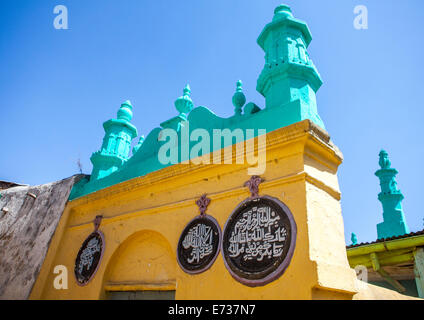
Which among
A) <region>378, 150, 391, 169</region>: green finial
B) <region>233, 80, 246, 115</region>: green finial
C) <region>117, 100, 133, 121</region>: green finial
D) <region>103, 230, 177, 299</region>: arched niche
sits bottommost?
<region>103, 230, 177, 299</region>: arched niche

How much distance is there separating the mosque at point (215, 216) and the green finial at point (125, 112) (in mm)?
250

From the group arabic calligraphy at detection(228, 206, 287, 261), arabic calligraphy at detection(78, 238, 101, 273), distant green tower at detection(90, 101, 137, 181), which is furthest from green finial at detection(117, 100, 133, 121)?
arabic calligraphy at detection(228, 206, 287, 261)

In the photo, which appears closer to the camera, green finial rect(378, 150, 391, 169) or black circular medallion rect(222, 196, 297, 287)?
black circular medallion rect(222, 196, 297, 287)

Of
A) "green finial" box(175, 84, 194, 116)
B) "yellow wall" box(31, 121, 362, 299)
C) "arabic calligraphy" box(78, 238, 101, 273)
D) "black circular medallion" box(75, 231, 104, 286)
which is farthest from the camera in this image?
"green finial" box(175, 84, 194, 116)

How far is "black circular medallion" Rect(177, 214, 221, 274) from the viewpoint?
3.22 m

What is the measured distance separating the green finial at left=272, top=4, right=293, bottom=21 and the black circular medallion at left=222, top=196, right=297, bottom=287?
273 centimetres

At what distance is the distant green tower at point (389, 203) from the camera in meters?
10.1

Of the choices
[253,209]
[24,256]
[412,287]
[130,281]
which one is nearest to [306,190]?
[253,209]

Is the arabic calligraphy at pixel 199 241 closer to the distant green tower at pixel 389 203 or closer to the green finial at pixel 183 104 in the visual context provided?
the green finial at pixel 183 104

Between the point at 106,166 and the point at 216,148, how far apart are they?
3211mm

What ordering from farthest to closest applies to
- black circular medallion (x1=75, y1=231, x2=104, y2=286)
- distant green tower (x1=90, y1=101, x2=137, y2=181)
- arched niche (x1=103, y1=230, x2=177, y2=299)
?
distant green tower (x1=90, y1=101, x2=137, y2=181) → black circular medallion (x1=75, y1=231, x2=104, y2=286) → arched niche (x1=103, y1=230, x2=177, y2=299)

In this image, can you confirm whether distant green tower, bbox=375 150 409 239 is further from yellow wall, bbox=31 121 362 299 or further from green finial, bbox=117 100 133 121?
green finial, bbox=117 100 133 121

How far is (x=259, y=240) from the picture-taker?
2875mm
